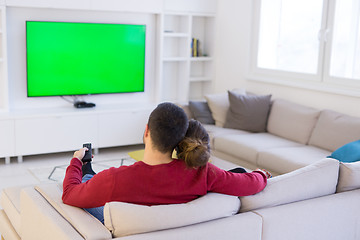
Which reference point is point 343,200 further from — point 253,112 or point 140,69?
point 140,69

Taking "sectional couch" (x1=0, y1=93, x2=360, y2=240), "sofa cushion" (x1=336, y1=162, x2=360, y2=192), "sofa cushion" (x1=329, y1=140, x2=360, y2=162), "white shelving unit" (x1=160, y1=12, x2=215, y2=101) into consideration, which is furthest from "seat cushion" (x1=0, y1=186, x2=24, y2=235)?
"white shelving unit" (x1=160, y1=12, x2=215, y2=101)

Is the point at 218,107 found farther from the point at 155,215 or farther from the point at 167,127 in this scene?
the point at 155,215

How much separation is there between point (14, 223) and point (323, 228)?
1.56 m

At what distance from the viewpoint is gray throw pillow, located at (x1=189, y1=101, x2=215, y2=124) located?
17.5ft

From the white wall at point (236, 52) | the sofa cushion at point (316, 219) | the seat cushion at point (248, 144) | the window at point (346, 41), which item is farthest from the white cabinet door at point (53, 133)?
the sofa cushion at point (316, 219)

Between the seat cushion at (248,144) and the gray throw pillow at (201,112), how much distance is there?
43 cm

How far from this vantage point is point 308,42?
5.29m

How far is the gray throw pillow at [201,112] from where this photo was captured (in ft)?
A: 17.5

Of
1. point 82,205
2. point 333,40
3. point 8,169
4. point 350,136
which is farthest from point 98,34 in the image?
point 82,205

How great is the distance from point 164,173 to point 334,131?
279 centimetres

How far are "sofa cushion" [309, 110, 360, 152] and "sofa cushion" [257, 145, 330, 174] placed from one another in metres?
0.08

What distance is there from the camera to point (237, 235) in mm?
2053

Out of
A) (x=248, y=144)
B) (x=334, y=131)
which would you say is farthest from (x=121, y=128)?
(x=334, y=131)

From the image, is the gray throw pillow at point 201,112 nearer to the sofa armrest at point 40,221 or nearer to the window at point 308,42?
the window at point 308,42
